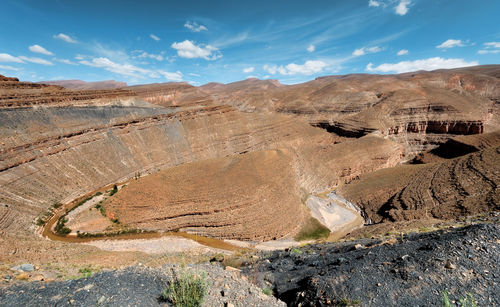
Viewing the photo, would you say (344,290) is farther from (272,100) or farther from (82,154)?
(272,100)

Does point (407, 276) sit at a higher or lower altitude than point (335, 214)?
higher

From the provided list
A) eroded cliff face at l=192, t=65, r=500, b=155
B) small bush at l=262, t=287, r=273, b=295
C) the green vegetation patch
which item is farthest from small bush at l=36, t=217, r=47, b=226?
eroded cliff face at l=192, t=65, r=500, b=155

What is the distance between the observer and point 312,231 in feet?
71.7

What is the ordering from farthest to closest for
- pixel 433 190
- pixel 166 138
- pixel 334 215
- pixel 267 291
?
pixel 166 138, pixel 334 215, pixel 433 190, pixel 267 291

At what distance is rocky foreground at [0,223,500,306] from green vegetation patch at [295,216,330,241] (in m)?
12.4

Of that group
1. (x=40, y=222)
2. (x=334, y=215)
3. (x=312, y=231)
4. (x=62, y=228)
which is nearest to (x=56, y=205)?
(x=40, y=222)

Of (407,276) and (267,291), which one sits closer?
(407,276)

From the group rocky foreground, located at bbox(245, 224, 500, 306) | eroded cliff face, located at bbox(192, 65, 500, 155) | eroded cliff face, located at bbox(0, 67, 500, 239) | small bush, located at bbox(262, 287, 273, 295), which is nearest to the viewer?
rocky foreground, located at bbox(245, 224, 500, 306)

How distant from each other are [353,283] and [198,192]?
55.9ft

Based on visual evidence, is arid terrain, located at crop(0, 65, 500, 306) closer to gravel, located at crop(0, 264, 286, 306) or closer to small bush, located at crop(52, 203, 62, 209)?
small bush, located at crop(52, 203, 62, 209)

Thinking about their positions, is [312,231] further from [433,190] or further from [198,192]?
[433,190]

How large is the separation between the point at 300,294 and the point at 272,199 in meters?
15.0

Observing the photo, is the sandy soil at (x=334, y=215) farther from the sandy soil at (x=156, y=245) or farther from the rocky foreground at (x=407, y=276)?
the rocky foreground at (x=407, y=276)

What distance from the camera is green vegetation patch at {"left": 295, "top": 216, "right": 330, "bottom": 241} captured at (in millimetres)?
21016
